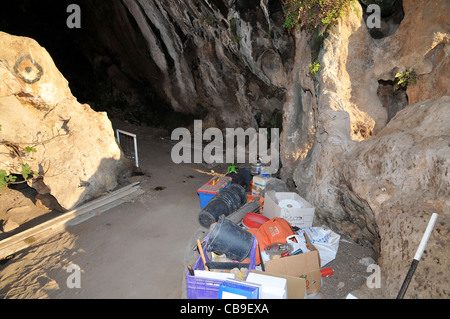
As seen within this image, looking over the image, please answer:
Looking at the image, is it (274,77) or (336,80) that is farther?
(274,77)

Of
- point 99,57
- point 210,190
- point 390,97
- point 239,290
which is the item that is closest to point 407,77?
point 390,97

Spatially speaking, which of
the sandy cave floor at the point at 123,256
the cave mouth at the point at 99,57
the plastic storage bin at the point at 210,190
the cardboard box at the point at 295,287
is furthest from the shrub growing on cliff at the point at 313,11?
the cave mouth at the point at 99,57

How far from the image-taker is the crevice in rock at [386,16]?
19.5ft

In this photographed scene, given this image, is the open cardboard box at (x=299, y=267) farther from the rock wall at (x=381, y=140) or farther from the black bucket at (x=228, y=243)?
the rock wall at (x=381, y=140)

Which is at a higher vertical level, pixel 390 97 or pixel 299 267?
pixel 390 97

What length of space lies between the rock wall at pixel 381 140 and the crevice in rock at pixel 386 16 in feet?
1.20

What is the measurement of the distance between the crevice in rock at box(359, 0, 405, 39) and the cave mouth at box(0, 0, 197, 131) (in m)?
9.09

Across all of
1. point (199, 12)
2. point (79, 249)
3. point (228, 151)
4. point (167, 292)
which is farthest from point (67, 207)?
point (199, 12)

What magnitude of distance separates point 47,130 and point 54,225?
254cm

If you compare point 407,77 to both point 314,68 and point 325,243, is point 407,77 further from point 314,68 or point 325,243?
point 325,243

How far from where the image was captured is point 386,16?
621 centimetres
